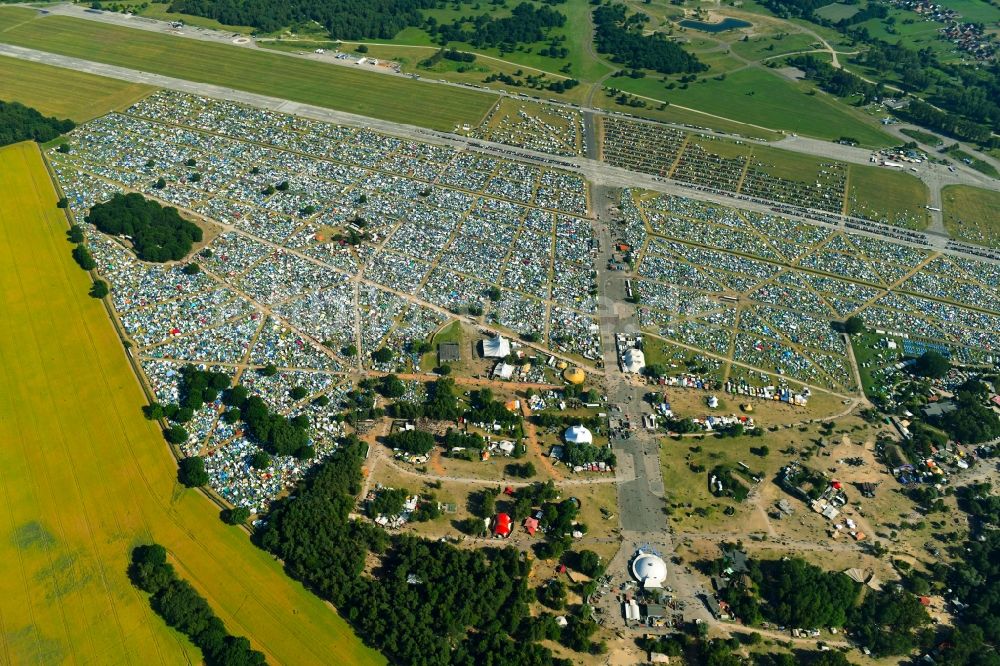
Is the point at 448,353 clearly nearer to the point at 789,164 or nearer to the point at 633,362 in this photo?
the point at 633,362

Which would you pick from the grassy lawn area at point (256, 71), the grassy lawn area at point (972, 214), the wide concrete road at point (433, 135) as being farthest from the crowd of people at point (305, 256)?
the grassy lawn area at point (972, 214)

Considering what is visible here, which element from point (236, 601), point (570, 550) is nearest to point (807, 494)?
point (570, 550)

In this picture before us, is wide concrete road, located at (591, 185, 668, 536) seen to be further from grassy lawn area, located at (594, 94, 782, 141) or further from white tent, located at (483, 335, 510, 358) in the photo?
grassy lawn area, located at (594, 94, 782, 141)

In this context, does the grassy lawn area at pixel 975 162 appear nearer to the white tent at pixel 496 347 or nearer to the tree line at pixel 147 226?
the white tent at pixel 496 347

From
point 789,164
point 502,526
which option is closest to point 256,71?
point 789,164

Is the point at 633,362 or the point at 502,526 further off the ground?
the point at 633,362

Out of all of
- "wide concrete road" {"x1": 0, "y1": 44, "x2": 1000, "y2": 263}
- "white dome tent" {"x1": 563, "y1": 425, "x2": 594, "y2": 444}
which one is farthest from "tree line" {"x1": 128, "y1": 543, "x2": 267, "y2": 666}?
"wide concrete road" {"x1": 0, "y1": 44, "x2": 1000, "y2": 263}
